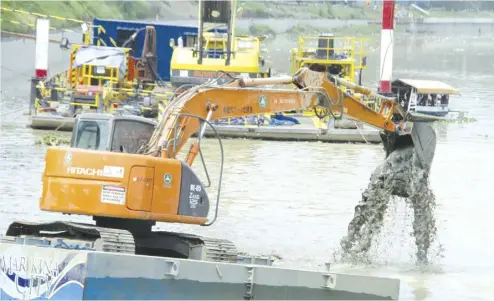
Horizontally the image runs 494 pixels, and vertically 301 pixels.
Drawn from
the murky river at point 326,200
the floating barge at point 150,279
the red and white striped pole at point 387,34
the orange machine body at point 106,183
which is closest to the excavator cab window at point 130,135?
the orange machine body at point 106,183

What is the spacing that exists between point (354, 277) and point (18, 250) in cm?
382

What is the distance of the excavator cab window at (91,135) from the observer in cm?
1709

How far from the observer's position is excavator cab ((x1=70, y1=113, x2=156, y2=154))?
56.1ft

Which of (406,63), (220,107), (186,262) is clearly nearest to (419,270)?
(220,107)

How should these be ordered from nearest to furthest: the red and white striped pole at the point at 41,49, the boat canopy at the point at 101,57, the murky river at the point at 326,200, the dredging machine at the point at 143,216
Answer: the dredging machine at the point at 143,216 → the murky river at the point at 326,200 → the boat canopy at the point at 101,57 → the red and white striped pole at the point at 41,49

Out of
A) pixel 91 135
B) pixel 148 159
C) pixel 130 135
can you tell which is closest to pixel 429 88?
pixel 130 135

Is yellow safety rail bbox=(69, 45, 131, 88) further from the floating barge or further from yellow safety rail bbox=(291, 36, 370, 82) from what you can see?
the floating barge

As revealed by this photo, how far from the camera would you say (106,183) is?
1611cm

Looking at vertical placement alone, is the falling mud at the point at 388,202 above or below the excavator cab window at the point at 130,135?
below

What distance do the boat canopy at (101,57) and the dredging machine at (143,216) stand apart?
81.8 ft

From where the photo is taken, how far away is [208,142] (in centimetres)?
3912

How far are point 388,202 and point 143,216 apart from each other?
19.4 ft

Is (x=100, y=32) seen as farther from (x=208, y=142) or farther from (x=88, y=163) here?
(x=88, y=163)

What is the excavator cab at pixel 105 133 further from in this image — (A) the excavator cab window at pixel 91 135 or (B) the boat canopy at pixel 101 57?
(B) the boat canopy at pixel 101 57
